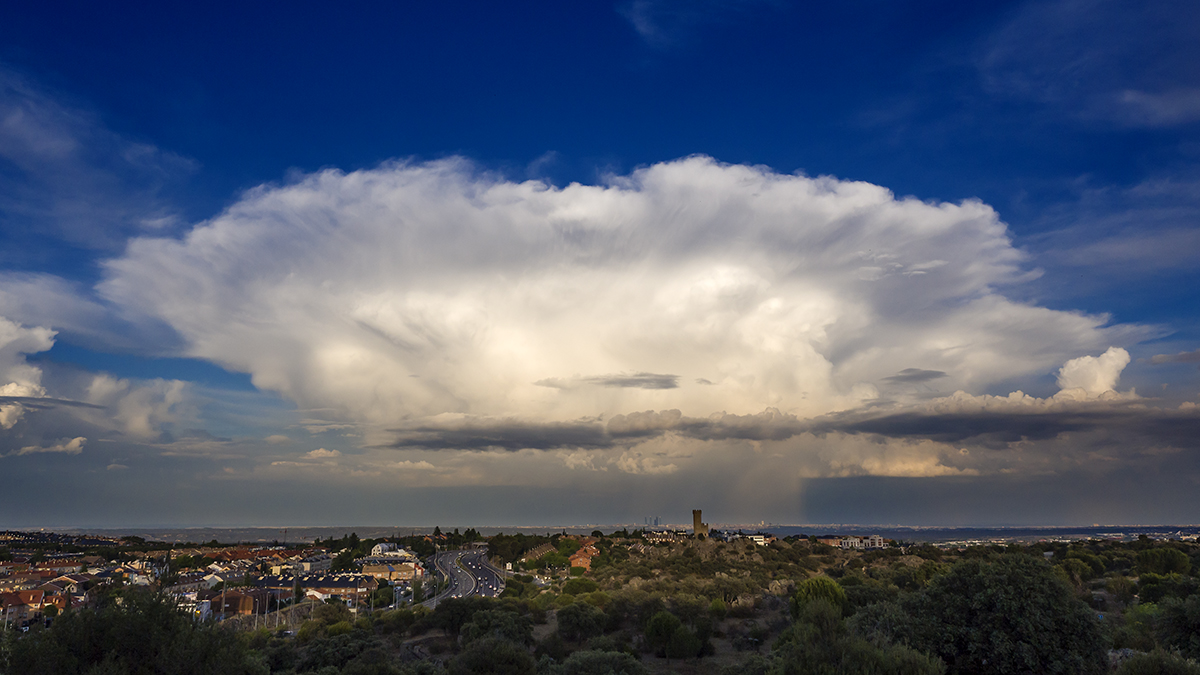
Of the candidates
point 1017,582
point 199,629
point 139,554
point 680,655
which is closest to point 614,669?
point 680,655

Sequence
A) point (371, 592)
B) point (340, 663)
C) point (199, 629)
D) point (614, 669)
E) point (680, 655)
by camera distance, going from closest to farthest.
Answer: point (199, 629) < point (614, 669) < point (340, 663) < point (680, 655) < point (371, 592)

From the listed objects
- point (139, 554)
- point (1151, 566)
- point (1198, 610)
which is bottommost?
point (139, 554)

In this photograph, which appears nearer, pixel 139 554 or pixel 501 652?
pixel 501 652

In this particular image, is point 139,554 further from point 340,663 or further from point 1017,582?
point 1017,582

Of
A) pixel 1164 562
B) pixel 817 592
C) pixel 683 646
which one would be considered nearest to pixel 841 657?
pixel 683 646

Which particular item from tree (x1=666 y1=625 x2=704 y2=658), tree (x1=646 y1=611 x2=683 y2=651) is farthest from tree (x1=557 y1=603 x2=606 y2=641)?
tree (x1=666 y1=625 x2=704 y2=658)

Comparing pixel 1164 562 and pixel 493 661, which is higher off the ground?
pixel 493 661

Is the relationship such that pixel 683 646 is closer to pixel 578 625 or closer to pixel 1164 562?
pixel 578 625

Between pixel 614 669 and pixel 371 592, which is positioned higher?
pixel 614 669
